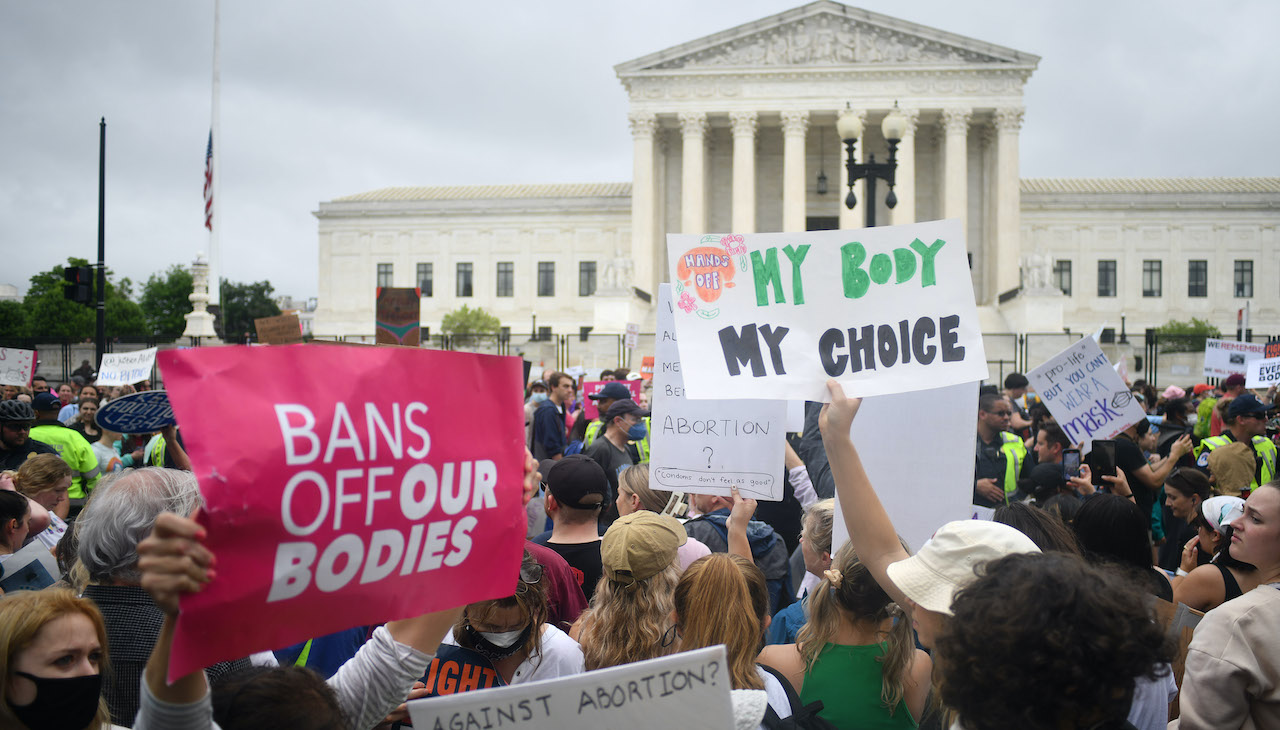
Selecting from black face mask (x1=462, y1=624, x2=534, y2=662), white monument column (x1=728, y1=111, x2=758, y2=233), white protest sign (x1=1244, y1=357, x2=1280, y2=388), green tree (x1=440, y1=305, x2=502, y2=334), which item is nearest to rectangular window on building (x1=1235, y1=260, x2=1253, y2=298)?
white monument column (x1=728, y1=111, x2=758, y2=233)

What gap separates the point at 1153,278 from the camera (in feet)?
179

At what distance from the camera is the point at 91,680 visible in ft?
7.97

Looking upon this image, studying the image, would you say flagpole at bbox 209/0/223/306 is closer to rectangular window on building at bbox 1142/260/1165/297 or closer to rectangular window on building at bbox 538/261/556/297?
rectangular window on building at bbox 538/261/556/297

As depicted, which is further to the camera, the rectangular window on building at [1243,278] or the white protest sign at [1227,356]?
the rectangular window on building at [1243,278]

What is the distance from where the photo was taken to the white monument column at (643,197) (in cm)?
4747

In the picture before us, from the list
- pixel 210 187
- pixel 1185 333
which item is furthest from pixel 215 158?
pixel 1185 333

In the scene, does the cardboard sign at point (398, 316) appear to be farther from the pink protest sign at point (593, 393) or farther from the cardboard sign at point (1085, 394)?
the cardboard sign at point (1085, 394)

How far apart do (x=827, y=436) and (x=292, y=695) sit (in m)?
1.86

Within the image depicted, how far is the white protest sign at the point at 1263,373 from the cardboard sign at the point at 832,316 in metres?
9.76

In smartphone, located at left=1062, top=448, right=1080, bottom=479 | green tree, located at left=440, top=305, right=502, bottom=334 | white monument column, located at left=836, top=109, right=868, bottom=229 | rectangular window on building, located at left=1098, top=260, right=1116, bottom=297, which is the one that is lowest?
smartphone, located at left=1062, top=448, right=1080, bottom=479

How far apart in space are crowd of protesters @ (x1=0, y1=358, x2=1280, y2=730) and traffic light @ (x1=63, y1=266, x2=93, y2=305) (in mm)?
13237

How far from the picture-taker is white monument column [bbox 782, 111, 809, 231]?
46469mm

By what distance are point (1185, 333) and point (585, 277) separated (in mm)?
30798

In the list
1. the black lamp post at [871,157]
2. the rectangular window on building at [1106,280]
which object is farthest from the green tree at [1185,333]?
the black lamp post at [871,157]
